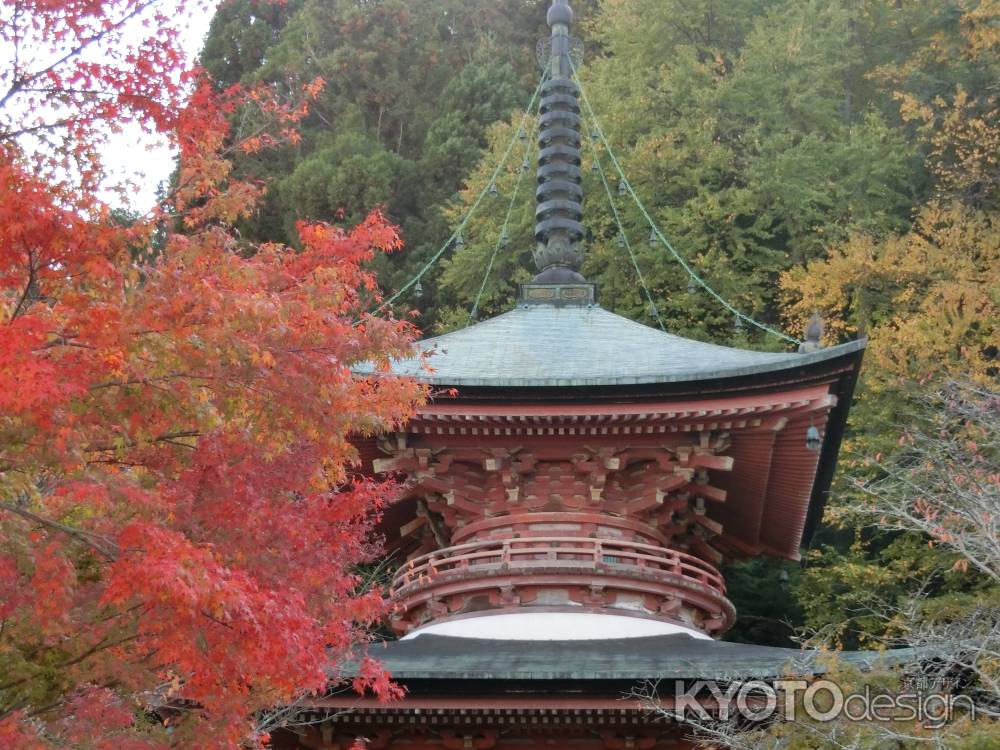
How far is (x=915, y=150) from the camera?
84.6ft

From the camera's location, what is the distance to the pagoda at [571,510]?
10359 mm

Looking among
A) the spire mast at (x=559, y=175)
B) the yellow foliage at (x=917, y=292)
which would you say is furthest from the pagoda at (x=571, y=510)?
the yellow foliage at (x=917, y=292)

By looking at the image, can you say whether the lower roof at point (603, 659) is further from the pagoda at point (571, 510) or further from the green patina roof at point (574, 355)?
the green patina roof at point (574, 355)

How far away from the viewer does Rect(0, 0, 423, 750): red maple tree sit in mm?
6645

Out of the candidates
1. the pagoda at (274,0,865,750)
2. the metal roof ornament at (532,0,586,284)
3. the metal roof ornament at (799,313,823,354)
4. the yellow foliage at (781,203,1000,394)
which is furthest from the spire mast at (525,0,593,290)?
the yellow foliage at (781,203,1000,394)

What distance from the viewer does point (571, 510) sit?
12.6 m

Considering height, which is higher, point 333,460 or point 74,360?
Result: point 333,460

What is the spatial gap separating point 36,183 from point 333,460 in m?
3.13

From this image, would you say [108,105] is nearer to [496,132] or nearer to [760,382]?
[760,382]

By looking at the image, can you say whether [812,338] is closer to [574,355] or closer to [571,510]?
[574,355]

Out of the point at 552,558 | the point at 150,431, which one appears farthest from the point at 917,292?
the point at 150,431

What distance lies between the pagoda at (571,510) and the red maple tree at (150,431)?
254 centimetres

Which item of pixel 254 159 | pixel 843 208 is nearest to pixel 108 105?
pixel 843 208

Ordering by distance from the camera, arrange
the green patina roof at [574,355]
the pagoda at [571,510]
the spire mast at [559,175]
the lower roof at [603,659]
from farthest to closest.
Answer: the spire mast at [559,175]
the green patina roof at [574,355]
the pagoda at [571,510]
the lower roof at [603,659]
